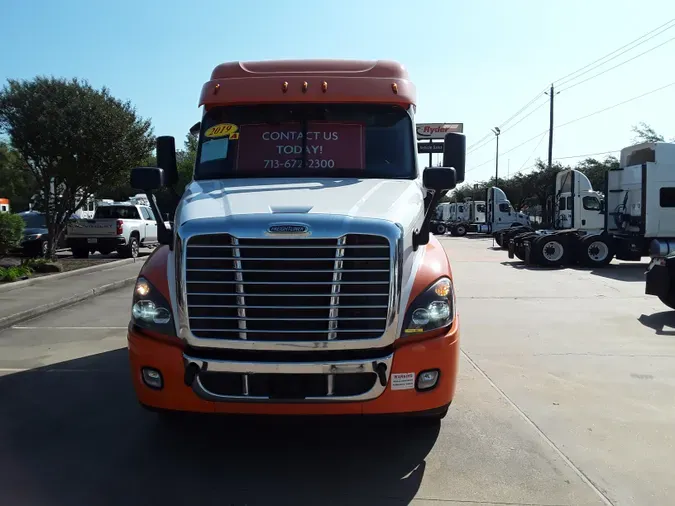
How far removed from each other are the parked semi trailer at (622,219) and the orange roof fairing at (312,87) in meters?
15.5

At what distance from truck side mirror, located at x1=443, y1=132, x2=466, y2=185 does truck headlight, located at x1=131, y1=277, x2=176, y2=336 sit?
9.18 ft

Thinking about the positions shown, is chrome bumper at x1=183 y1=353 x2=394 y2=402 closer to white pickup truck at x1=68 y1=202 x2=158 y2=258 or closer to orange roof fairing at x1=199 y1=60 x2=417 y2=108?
orange roof fairing at x1=199 y1=60 x2=417 y2=108

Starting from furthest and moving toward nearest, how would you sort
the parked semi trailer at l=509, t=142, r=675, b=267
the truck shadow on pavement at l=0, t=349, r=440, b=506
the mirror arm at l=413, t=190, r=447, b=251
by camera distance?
1. the parked semi trailer at l=509, t=142, r=675, b=267
2. the mirror arm at l=413, t=190, r=447, b=251
3. the truck shadow on pavement at l=0, t=349, r=440, b=506

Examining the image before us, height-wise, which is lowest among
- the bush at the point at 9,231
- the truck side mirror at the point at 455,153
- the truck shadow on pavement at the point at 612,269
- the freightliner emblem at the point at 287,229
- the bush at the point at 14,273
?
the truck shadow on pavement at the point at 612,269

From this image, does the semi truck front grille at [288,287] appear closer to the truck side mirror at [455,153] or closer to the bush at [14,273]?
the truck side mirror at [455,153]

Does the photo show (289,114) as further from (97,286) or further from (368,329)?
(97,286)

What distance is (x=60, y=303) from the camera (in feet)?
36.1

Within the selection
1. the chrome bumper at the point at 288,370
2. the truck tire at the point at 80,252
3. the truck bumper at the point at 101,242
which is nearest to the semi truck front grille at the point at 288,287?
the chrome bumper at the point at 288,370

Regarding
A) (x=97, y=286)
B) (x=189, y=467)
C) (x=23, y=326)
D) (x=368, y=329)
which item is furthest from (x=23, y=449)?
A: (x=97, y=286)

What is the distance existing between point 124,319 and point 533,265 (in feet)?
48.2

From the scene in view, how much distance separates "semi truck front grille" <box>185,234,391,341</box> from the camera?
12.7 ft

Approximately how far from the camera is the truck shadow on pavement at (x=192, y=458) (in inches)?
150

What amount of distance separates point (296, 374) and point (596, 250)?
1853 centimetres

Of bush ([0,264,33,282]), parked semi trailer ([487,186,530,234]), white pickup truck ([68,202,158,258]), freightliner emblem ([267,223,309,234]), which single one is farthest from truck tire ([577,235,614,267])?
parked semi trailer ([487,186,530,234])
